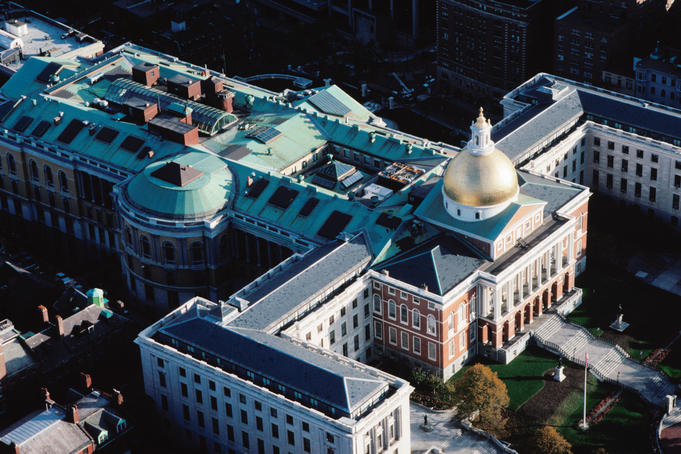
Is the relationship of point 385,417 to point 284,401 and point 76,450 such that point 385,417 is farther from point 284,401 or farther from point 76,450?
point 76,450

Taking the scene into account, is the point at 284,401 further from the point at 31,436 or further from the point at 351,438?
the point at 31,436

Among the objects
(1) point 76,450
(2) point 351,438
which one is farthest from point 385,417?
(1) point 76,450

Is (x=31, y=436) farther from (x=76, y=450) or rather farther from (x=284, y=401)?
(x=284, y=401)

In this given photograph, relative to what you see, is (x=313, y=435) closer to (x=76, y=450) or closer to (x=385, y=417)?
(x=385, y=417)

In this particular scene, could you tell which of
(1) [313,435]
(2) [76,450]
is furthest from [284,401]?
(2) [76,450]
